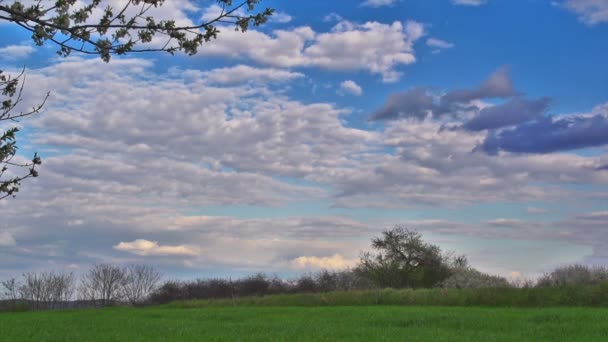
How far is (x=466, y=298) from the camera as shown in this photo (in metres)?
25.6

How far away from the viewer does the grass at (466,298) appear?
2364cm

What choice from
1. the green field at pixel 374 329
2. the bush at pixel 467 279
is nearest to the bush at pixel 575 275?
the bush at pixel 467 279

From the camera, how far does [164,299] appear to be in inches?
1678

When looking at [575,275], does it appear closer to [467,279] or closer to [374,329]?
[467,279]

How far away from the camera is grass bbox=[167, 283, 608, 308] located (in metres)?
23.6

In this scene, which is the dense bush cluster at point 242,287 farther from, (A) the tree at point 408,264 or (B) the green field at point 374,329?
(B) the green field at point 374,329

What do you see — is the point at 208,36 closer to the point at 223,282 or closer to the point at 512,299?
the point at 512,299

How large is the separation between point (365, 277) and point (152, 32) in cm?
3808

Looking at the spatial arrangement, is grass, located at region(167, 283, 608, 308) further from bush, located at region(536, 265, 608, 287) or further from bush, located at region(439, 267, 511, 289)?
bush, located at region(439, 267, 511, 289)

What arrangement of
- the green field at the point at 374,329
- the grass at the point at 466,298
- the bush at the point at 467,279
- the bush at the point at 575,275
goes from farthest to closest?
the bush at the point at 467,279 < the bush at the point at 575,275 < the grass at the point at 466,298 < the green field at the point at 374,329

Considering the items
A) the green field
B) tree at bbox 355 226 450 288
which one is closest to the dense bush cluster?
tree at bbox 355 226 450 288

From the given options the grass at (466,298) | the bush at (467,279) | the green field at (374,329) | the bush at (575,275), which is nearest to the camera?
the green field at (374,329)

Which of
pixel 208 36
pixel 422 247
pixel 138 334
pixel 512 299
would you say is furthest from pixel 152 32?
pixel 422 247

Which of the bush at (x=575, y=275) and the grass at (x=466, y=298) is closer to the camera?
the grass at (x=466, y=298)
